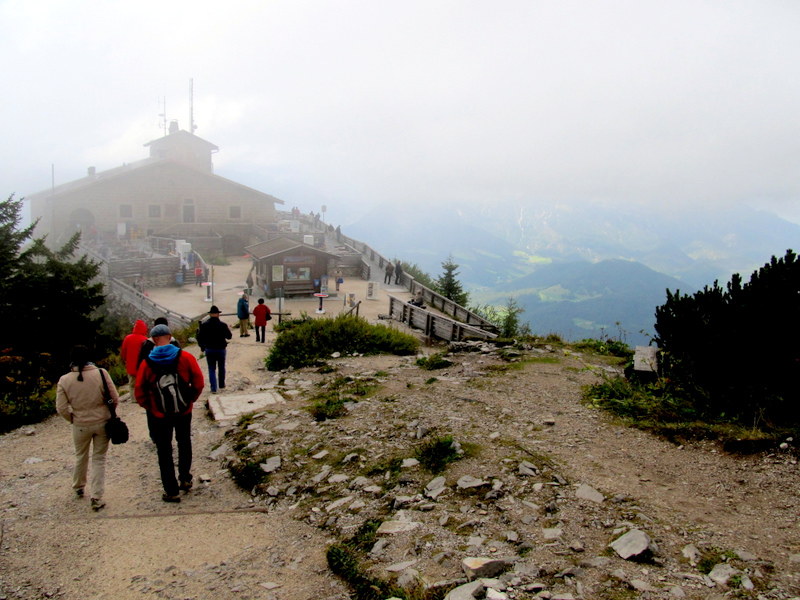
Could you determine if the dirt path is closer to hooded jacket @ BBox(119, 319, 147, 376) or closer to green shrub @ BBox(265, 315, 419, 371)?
hooded jacket @ BBox(119, 319, 147, 376)

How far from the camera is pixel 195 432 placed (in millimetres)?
8078

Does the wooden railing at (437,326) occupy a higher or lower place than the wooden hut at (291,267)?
lower

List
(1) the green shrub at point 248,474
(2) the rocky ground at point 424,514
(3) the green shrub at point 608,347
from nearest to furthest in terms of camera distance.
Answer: (2) the rocky ground at point 424,514 → (1) the green shrub at point 248,474 → (3) the green shrub at point 608,347

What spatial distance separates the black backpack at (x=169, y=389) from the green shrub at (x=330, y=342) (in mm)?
6516

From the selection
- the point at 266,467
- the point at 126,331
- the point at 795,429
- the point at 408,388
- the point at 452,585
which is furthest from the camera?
the point at 126,331

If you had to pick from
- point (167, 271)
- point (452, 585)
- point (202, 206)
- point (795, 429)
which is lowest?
point (452, 585)

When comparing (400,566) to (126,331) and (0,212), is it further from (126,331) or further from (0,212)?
(126,331)

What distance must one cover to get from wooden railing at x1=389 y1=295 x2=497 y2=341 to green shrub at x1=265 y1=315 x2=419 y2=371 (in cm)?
213

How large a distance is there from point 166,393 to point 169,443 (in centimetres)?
61

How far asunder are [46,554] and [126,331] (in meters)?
22.3

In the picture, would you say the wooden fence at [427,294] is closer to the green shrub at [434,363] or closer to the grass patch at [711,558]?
the green shrub at [434,363]

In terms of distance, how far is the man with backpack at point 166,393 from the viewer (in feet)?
18.5

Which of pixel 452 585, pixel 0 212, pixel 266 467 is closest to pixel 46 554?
pixel 266 467

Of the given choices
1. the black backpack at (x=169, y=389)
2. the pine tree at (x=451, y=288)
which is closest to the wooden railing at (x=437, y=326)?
the black backpack at (x=169, y=389)
